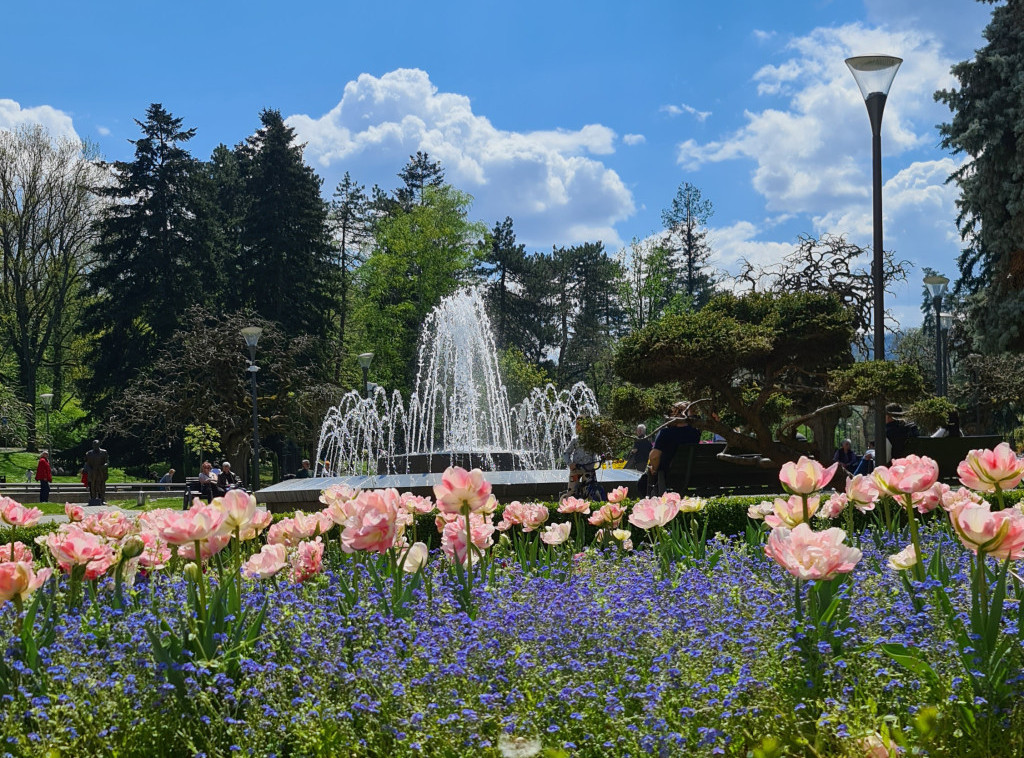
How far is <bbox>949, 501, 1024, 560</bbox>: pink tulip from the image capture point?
9.68 ft

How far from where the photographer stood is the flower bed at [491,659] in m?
2.91

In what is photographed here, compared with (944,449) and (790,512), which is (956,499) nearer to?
(790,512)

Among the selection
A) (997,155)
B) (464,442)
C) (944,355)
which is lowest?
(464,442)

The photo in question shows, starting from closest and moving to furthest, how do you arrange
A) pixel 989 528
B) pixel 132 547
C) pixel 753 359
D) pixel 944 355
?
pixel 989 528
pixel 132 547
pixel 753 359
pixel 944 355

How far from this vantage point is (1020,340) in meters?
21.8

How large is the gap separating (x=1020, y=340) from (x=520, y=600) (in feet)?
67.0

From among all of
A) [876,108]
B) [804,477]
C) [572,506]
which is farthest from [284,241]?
[804,477]

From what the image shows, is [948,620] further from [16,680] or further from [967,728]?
[16,680]

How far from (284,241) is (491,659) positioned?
1472 inches

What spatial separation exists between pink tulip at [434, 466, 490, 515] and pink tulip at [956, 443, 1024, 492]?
1.70 metres

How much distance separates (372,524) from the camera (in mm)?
3631

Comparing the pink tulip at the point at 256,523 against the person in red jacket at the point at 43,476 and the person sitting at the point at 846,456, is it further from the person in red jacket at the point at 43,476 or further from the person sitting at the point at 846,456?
the person in red jacket at the point at 43,476

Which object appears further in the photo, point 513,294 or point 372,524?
point 513,294

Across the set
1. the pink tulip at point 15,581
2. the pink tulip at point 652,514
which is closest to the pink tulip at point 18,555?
the pink tulip at point 15,581
